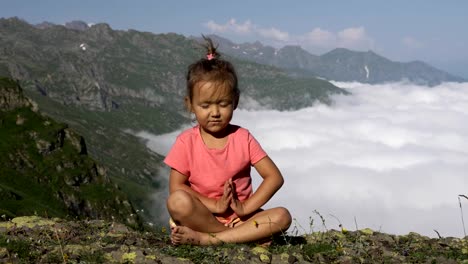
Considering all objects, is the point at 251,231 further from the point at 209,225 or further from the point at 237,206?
the point at 209,225

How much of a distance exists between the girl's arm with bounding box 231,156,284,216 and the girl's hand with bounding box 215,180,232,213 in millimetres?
120

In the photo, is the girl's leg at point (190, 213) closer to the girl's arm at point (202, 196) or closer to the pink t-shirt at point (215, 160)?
the girl's arm at point (202, 196)

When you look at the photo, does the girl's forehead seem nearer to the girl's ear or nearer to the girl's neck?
the girl's ear

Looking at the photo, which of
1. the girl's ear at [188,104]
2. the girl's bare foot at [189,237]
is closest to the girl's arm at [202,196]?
the girl's bare foot at [189,237]

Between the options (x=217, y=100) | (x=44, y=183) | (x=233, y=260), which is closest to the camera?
(x=233, y=260)

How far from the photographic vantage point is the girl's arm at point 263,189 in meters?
7.94

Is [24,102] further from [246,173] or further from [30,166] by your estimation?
[246,173]

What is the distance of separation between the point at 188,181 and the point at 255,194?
1.28m

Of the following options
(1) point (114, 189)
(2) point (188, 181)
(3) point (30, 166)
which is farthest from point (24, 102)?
(2) point (188, 181)

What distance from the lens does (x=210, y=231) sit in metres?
8.16

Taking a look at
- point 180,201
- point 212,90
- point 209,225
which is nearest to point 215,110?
point 212,90

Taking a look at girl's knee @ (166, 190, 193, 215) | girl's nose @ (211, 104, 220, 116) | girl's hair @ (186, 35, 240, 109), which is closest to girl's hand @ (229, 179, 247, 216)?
girl's knee @ (166, 190, 193, 215)

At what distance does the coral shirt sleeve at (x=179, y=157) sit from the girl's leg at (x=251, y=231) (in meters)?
1.08

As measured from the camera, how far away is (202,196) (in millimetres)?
8164
